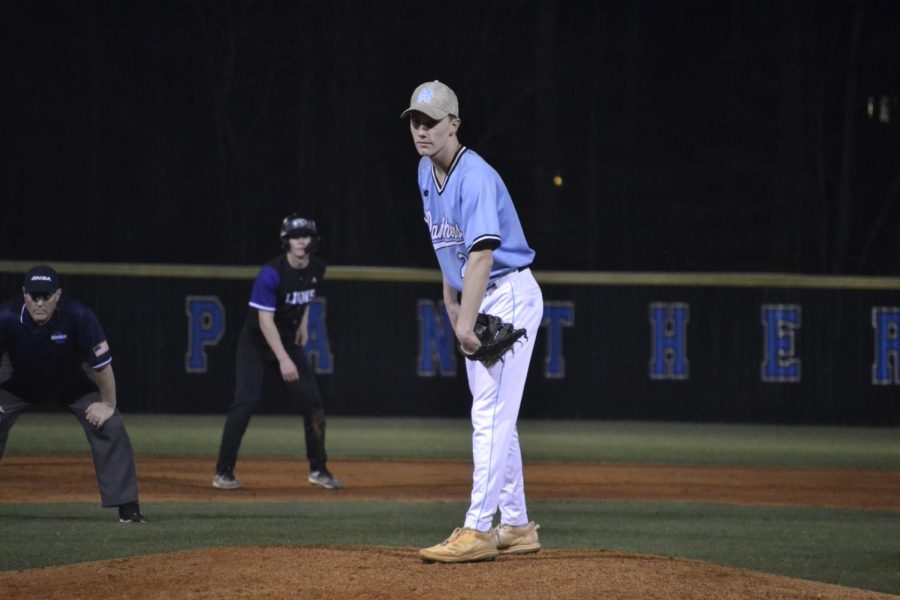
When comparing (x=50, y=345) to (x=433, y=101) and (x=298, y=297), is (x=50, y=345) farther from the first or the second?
(x=433, y=101)

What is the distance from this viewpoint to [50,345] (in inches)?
289

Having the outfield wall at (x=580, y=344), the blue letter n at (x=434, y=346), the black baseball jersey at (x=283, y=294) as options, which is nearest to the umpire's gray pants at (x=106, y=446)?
the black baseball jersey at (x=283, y=294)

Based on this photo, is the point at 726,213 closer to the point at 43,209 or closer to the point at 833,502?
the point at 43,209

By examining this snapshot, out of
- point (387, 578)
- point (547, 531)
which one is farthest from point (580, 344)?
point (387, 578)

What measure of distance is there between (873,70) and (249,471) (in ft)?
73.5

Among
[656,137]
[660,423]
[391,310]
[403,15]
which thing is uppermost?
[403,15]

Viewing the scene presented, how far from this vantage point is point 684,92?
32656 millimetres

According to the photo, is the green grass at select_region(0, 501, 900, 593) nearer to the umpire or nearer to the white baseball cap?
the umpire

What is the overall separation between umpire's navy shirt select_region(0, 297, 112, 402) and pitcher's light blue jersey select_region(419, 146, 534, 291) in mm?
2430

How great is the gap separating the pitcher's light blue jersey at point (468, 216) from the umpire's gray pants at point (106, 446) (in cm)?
276

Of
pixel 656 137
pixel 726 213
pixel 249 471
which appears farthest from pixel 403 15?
pixel 249 471

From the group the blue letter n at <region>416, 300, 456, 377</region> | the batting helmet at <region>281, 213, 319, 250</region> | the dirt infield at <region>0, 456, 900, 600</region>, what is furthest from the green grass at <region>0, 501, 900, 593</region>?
the blue letter n at <region>416, 300, 456, 377</region>

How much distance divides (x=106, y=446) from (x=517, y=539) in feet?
9.26

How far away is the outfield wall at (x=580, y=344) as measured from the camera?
16250 millimetres
